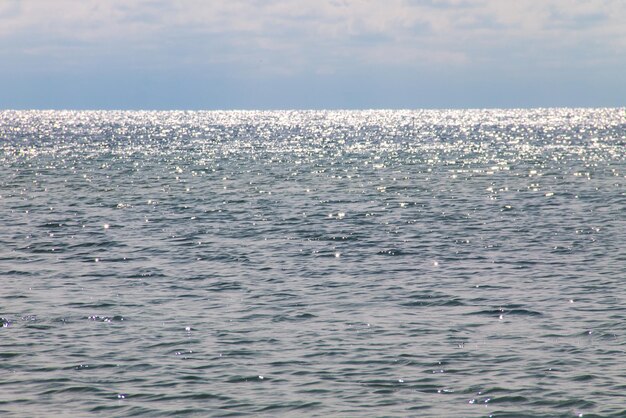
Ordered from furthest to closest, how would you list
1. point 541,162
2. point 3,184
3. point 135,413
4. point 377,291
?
1. point 541,162
2. point 3,184
3. point 377,291
4. point 135,413

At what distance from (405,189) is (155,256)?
37718 mm

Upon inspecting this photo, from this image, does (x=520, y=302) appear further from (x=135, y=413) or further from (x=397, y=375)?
(x=135, y=413)

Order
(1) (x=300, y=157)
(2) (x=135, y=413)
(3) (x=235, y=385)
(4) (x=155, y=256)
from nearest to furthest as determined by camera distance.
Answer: (2) (x=135, y=413) → (3) (x=235, y=385) → (4) (x=155, y=256) → (1) (x=300, y=157)

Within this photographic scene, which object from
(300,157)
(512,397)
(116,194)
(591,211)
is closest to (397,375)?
(512,397)

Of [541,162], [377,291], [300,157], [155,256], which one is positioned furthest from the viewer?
[300,157]

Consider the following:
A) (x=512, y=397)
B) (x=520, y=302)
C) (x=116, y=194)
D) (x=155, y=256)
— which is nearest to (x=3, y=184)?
(x=116, y=194)

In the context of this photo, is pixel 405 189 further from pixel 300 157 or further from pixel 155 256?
pixel 300 157

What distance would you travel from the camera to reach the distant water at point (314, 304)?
870 inches

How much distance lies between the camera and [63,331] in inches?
1102

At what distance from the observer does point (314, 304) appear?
104ft

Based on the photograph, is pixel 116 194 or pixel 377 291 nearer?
pixel 377 291

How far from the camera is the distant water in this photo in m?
22.1

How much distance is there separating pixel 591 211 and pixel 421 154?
73549mm

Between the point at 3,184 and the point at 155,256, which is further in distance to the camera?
the point at 3,184
